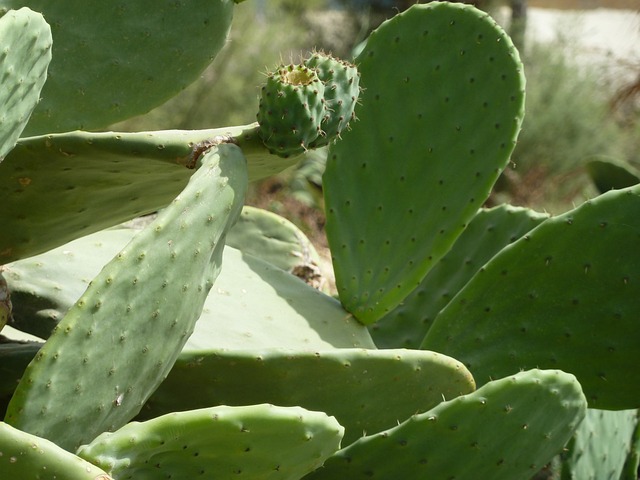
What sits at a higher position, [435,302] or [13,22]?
[13,22]

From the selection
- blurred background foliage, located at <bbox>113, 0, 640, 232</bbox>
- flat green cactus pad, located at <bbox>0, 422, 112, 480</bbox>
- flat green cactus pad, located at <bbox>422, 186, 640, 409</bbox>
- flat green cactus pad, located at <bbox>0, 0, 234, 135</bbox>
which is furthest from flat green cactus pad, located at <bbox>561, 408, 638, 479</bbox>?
blurred background foliage, located at <bbox>113, 0, 640, 232</bbox>

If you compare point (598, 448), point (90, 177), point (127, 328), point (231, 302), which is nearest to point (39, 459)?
point (127, 328)

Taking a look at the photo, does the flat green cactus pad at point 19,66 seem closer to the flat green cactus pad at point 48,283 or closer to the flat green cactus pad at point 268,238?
the flat green cactus pad at point 48,283

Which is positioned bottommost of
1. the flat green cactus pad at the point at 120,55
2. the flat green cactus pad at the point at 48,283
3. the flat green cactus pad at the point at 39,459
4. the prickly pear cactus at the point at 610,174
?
the prickly pear cactus at the point at 610,174

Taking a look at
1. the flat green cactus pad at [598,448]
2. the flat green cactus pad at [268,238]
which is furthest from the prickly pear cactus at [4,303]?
the flat green cactus pad at [598,448]

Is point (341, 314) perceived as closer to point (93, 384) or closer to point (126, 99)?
point (126, 99)

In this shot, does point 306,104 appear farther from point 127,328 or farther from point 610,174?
point 610,174

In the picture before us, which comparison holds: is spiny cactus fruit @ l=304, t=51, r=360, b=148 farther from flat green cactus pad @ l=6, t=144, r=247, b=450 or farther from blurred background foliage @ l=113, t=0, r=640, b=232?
blurred background foliage @ l=113, t=0, r=640, b=232

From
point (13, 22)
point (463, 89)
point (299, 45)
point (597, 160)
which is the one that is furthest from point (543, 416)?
point (299, 45)
